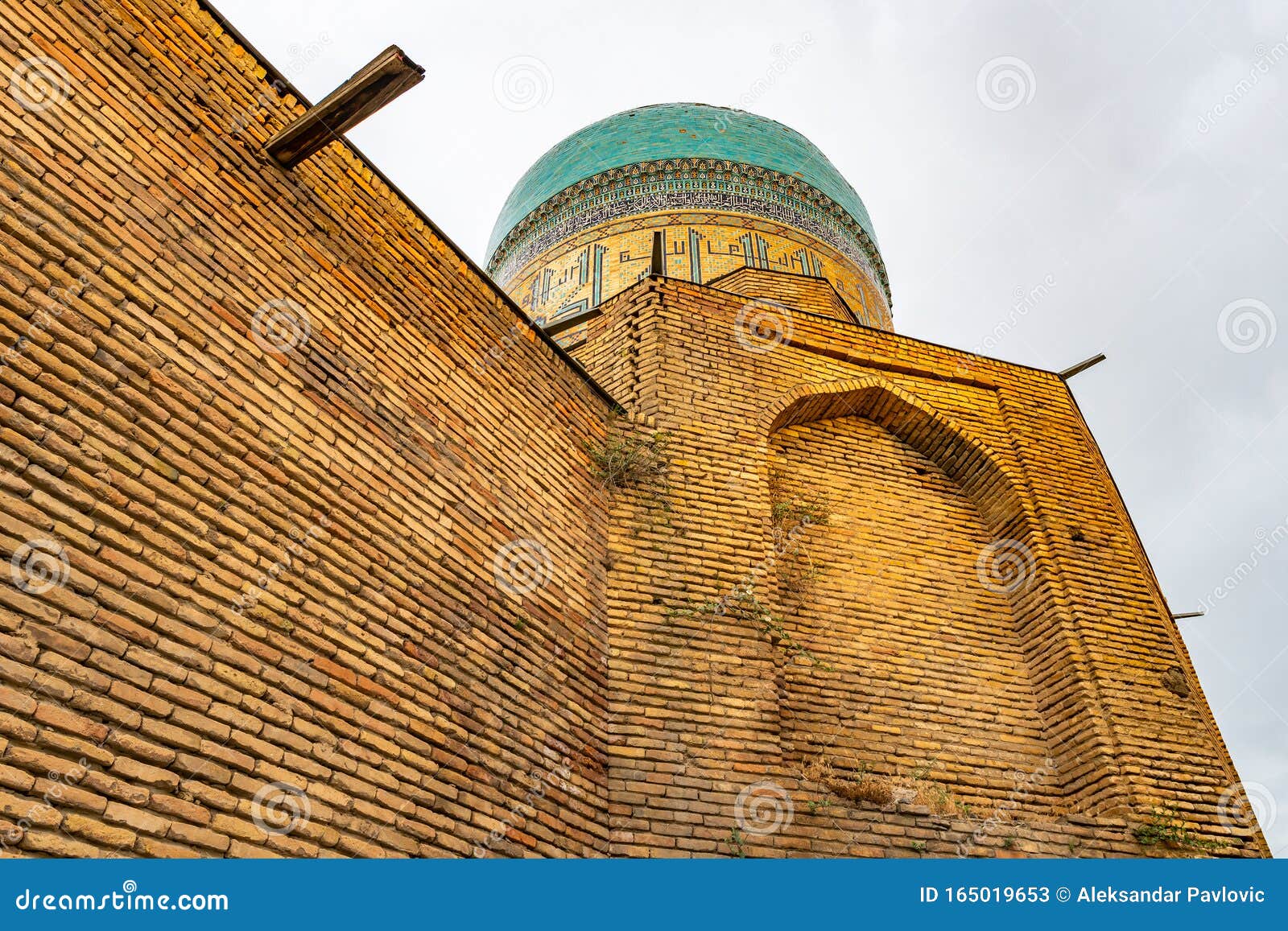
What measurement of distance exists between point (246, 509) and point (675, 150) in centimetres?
969

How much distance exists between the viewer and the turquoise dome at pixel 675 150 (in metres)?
12.5

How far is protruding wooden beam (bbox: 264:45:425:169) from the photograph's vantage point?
456 centimetres

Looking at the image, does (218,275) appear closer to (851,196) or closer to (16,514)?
(16,514)

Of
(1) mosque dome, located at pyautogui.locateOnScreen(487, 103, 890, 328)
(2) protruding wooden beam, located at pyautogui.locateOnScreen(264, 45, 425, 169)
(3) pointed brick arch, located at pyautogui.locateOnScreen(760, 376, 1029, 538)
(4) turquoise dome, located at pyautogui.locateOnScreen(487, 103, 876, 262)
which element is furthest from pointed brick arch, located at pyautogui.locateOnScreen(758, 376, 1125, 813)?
(4) turquoise dome, located at pyautogui.locateOnScreen(487, 103, 876, 262)

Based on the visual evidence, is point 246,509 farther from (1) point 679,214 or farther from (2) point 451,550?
(1) point 679,214

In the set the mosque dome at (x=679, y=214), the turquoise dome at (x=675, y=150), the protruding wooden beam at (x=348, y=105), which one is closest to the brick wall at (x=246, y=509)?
the protruding wooden beam at (x=348, y=105)

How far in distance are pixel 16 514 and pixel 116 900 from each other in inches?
46.6

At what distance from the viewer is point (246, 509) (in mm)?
3861

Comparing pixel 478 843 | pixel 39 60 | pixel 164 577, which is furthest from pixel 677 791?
pixel 39 60

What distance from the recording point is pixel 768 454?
22.4ft

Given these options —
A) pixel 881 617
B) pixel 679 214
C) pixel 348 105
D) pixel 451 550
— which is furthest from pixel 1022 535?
pixel 679 214

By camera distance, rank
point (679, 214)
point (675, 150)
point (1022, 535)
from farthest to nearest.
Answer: point (675, 150) → point (679, 214) → point (1022, 535)

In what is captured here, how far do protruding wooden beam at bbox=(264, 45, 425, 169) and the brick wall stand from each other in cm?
12

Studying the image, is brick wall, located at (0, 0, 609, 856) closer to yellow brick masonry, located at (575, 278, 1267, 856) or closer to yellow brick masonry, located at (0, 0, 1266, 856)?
yellow brick masonry, located at (0, 0, 1266, 856)
